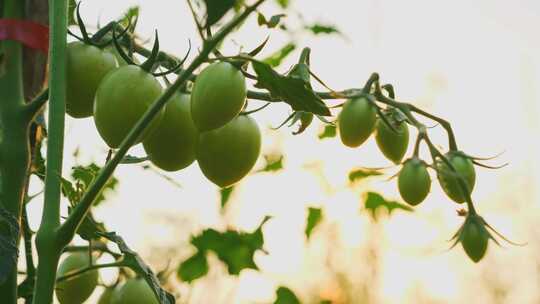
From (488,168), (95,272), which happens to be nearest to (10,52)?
(95,272)

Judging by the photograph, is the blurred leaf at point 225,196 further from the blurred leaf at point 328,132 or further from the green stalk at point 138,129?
the green stalk at point 138,129

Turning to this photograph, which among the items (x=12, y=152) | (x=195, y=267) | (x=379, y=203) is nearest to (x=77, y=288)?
(x=12, y=152)

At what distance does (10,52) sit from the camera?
2.76ft

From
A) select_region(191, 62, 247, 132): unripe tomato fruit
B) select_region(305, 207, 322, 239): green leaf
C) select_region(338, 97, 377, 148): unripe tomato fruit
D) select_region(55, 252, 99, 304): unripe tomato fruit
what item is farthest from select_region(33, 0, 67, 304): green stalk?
select_region(305, 207, 322, 239): green leaf

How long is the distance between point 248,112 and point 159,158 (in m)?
0.11

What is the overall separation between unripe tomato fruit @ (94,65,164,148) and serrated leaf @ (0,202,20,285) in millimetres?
118

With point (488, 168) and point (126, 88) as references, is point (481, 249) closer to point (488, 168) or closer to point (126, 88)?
point (488, 168)

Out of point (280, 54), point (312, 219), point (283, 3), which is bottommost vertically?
point (312, 219)

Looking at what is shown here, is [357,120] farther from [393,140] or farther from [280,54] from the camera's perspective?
[280,54]

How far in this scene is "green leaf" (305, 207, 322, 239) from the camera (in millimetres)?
1543

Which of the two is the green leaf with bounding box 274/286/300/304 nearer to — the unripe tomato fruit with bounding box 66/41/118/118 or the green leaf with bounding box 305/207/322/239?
the green leaf with bounding box 305/207/322/239

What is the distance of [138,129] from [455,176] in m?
0.59

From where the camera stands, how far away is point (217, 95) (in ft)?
2.37

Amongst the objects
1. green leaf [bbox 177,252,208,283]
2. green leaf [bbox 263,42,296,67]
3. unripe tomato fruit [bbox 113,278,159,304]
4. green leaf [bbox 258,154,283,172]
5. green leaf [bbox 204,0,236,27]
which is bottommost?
unripe tomato fruit [bbox 113,278,159,304]
